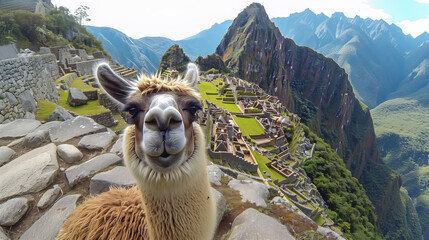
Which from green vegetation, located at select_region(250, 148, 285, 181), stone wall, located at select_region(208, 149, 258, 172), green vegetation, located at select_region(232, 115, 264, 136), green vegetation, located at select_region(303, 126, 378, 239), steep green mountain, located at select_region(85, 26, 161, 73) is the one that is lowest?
green vegetation, located at select_region(303, 126, 378, 239)

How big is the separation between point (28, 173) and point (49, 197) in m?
0.65

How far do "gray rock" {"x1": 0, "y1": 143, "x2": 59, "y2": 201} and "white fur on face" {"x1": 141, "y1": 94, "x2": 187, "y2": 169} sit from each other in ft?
9.42

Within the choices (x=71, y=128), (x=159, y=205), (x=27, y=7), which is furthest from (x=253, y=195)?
(x=27, y=7)

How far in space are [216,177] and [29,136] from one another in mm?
4079

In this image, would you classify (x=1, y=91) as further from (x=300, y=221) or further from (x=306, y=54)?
(x=306, y=54)

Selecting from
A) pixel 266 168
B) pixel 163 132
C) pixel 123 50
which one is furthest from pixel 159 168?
pixel 123 50

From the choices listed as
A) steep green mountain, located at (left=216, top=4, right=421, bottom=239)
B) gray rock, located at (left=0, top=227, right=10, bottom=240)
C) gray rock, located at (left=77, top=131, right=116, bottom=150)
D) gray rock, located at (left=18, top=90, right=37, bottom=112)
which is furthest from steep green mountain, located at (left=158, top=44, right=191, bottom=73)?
gray rock, located at (left=0, top=227, right=10, bottom=240)

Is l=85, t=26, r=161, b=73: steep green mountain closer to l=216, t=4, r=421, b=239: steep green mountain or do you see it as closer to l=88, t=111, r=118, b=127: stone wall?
l=216, t=4, r=421, b=239: steep green mountain

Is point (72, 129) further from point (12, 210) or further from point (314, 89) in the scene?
point (314, 89)

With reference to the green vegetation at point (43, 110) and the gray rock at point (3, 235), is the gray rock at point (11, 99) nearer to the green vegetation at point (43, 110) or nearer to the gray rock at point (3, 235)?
the green vegetation at point (43, 110)

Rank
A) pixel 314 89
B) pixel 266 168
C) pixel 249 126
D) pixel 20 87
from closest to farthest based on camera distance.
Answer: pixel 20 87 → pixel 266 168 → pixel 249 126 → pixel 314 89

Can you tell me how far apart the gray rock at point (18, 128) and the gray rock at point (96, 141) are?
4.72 feet

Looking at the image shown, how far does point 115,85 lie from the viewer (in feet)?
6.00

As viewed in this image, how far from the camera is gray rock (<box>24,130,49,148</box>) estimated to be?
4.00 m
